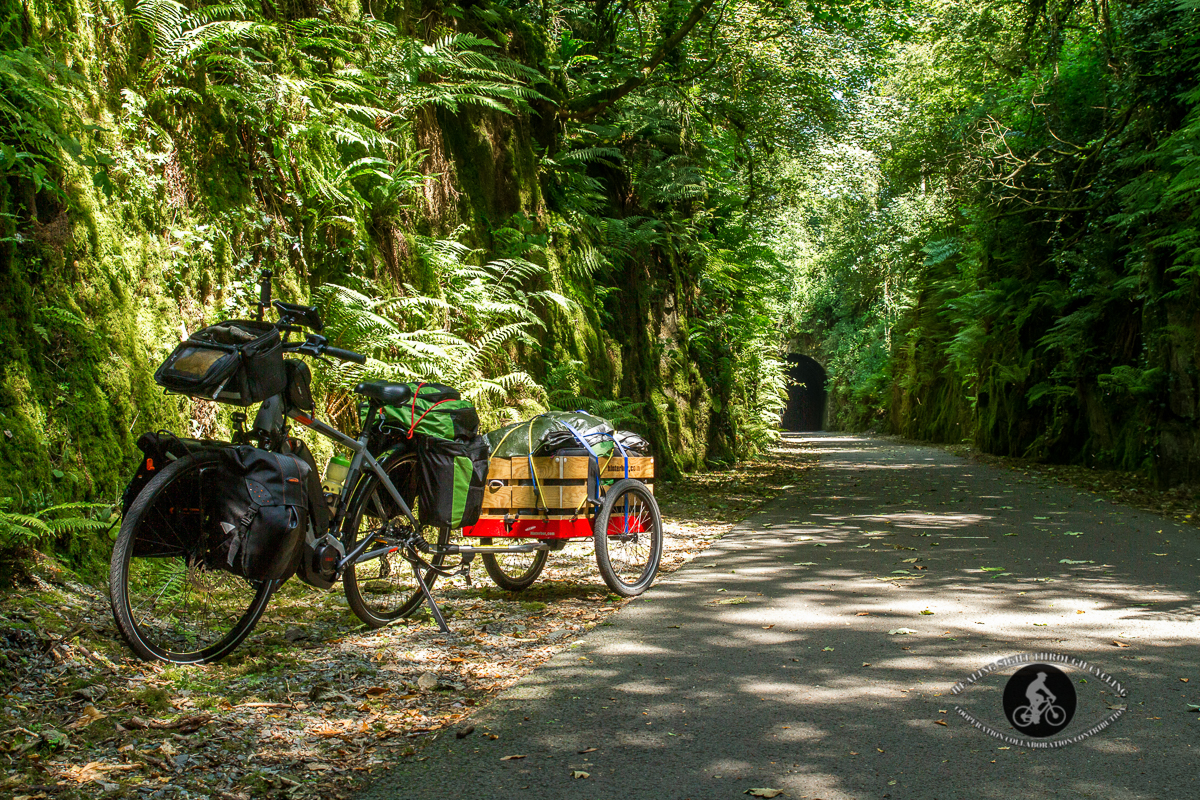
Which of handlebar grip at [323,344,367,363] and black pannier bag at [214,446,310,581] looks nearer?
black pannier bag at [214,446,310,581]

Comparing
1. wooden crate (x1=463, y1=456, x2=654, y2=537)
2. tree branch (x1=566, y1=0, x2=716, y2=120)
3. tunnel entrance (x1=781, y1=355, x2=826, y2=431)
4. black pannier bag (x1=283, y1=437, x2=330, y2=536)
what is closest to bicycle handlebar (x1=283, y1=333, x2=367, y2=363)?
black pannier bag (x1=283, y1=437, x2=330, y2=536)

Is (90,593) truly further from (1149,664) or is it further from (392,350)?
(1149,664)

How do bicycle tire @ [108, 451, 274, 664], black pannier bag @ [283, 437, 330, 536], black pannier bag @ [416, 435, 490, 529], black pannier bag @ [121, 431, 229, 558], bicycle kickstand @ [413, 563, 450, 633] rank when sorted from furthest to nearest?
1. black pannier bag @ [416, 435, 490, 529]
2. bicycle kickstand @ [413, 563, 450, 633]
3. black pannier bag @ [283, 437, 330, 536]
4. black pannier bag @ [121, 431, 229, 558]
5. bicycle tire @ [108, 451, 274, 664]

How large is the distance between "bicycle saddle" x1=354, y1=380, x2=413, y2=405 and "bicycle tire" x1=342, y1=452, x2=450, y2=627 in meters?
0.35

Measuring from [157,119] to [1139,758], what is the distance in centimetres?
604

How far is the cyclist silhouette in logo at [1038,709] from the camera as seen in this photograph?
10.9 feet

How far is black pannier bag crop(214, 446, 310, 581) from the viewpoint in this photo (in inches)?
143

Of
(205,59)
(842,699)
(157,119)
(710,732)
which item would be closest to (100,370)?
(157,119)

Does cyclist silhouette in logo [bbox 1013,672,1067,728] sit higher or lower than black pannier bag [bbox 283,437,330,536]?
lower

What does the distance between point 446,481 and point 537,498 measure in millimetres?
879

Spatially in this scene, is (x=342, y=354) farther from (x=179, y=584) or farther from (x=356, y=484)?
(x=179, y=584)

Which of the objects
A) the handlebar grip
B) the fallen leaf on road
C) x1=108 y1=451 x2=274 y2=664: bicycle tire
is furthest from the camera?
the handlebar grip

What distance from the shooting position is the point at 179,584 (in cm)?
382

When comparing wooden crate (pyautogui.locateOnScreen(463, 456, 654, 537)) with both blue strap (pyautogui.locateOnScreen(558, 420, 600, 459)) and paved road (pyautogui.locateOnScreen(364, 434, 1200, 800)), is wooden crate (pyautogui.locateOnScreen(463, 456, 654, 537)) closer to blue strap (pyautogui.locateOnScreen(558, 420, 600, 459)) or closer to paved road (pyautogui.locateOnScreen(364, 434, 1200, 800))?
blue strap (pyautogui.locateOnScreen(558, 420, 600, 459))
